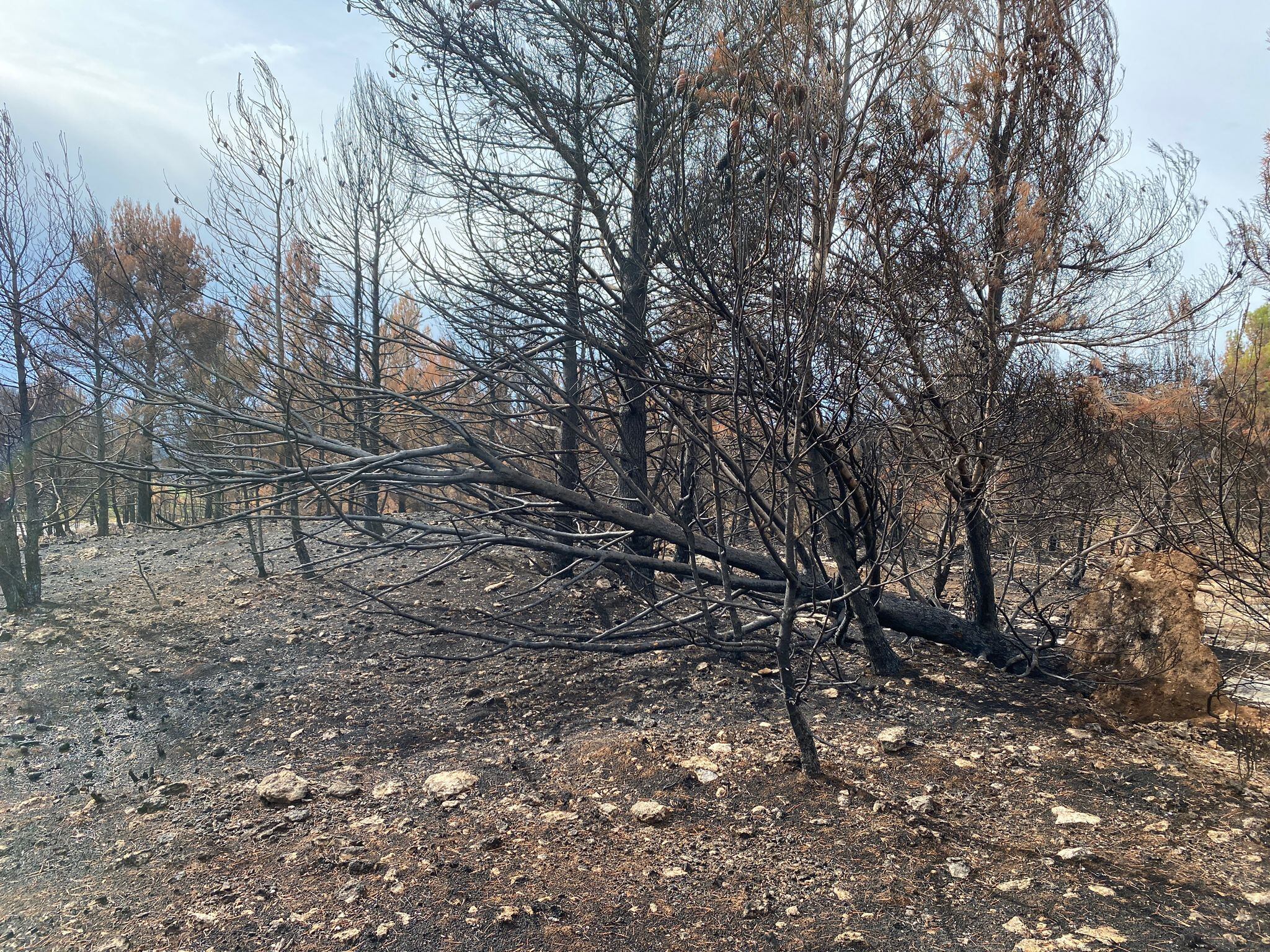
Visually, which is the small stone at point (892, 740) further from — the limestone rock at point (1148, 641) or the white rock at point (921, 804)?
the limestone rock at point (1148, 641)

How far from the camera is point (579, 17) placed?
5.72 metres

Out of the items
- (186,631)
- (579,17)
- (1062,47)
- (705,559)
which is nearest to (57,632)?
(186,631)

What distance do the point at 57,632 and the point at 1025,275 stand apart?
8.40 metres

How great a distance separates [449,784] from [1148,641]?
3432 millimetres

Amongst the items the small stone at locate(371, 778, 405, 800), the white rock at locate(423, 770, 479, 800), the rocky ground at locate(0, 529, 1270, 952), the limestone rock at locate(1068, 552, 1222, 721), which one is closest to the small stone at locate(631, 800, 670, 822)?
the rocky ground at locate(0, 529, 1270, 952)

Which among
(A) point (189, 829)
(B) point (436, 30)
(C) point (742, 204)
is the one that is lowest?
(A) point (189, 829)

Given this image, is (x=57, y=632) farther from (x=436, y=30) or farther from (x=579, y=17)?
(x=579, y=17)

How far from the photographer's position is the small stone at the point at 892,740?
3354mm

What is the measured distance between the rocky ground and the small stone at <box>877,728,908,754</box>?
0.04 feet

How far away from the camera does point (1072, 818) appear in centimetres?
277

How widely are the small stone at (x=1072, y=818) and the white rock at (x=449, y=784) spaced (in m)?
2.31

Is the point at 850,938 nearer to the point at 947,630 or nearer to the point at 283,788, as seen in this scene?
the point at 283,788

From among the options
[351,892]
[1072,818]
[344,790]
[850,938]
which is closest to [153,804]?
[344,790]

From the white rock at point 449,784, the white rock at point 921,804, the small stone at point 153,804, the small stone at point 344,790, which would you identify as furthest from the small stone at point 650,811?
the small stone at point 153,804
